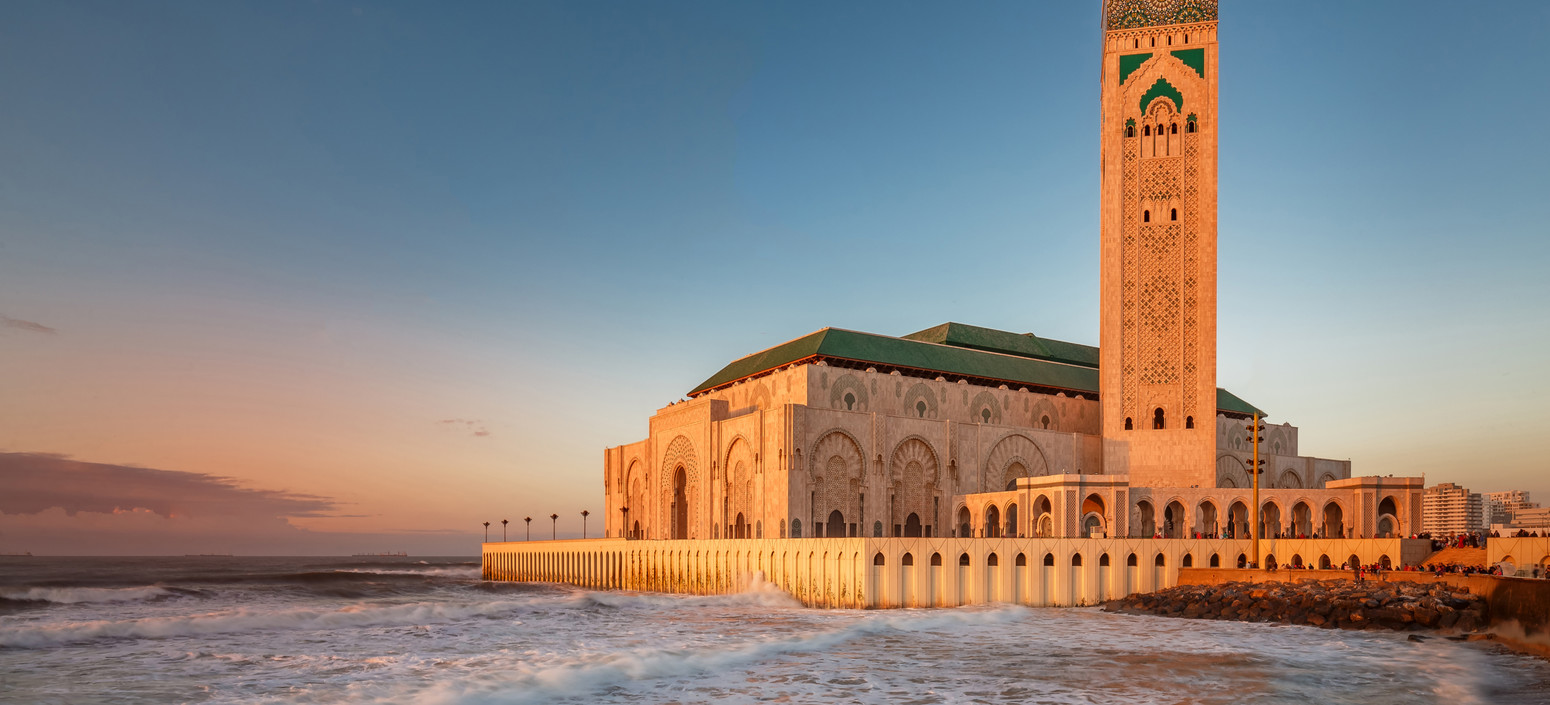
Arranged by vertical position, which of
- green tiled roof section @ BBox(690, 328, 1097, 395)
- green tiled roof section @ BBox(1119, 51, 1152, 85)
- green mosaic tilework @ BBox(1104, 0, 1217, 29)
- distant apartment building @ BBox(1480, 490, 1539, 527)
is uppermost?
green mosaic tilework @ BBox(1104, 0, 1217, 29)

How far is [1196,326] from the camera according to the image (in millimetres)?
52969

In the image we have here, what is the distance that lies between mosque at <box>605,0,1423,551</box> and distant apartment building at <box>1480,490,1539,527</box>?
119658 millimetres

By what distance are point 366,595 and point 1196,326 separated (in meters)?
46.2

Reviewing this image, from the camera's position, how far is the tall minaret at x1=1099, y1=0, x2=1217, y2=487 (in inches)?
2083

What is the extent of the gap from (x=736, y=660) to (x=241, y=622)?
18.8 m

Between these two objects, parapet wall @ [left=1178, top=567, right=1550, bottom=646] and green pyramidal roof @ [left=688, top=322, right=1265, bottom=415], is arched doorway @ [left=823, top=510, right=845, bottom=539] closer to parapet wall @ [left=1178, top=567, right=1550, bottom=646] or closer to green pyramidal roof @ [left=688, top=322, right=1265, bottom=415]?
green pyramidal roof @ [left=688, top=322, right=1265, bottom=415]

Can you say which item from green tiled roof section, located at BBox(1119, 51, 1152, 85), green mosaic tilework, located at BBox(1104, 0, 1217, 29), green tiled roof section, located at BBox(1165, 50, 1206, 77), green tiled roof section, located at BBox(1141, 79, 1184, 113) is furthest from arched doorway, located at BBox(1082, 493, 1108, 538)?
green mosaic tilework, located at BBox(1104, 0, 1217, 29)

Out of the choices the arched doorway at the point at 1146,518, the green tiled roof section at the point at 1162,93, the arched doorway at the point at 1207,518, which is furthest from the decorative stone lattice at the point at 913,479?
the green tiled roof section at the point at 1162,93

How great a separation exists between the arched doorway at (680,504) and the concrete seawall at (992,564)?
17.3 meters

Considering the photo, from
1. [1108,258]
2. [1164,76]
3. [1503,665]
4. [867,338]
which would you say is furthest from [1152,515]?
[1503,665]

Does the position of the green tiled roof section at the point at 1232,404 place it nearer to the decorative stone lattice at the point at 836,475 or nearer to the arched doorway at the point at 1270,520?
the arched doorway at the point at 1270,520

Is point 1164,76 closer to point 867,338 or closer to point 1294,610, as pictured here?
point 867,338

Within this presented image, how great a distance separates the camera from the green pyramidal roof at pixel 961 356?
2286 inches

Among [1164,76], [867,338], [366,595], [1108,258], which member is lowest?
[366,595]
